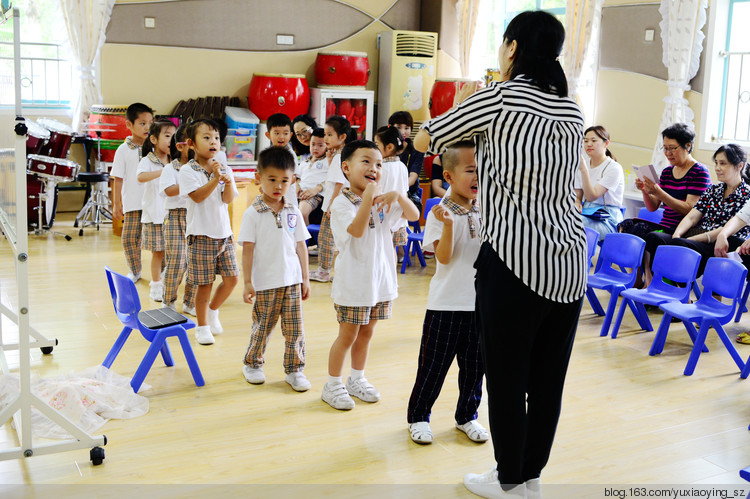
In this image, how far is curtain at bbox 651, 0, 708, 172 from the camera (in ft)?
19.3

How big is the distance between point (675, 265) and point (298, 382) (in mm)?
2264

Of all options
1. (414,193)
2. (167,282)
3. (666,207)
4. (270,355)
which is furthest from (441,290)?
(414,193)

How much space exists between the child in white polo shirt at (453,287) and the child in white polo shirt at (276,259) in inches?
29.1

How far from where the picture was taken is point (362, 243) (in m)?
3.11

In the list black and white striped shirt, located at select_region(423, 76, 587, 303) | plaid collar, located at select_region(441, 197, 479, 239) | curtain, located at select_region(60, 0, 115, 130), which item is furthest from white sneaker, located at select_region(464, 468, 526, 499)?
curtain, located at select_region(60, 0, 115, 130)

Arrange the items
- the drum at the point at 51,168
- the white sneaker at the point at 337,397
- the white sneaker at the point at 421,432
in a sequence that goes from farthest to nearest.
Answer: the drum at the point at 51,168
the white sneaker at the point at 337,397
the white sneaker at the point at 421,432

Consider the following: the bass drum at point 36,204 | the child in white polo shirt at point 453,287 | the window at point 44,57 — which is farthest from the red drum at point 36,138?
the child in white polo shirt at point 453,287

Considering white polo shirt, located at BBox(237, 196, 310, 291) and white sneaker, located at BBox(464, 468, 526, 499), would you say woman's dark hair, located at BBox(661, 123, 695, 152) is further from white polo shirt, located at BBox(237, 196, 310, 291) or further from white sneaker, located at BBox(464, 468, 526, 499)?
white sneaker, located at BBox(464, 468, 526, 499)

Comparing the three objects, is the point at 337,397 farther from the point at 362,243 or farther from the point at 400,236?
the point at 400,236

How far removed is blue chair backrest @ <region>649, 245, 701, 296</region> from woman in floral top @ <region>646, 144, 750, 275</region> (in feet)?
1.56

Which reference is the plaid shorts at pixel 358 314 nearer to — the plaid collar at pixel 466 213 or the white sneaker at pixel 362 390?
the white sneaker at pixel 362 390

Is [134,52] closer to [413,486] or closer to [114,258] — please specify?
[114,258]

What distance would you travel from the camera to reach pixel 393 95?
842 centimetres

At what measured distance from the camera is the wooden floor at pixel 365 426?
2674 millimetres
